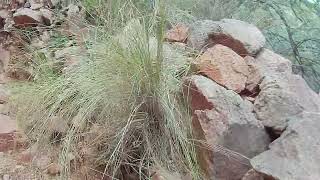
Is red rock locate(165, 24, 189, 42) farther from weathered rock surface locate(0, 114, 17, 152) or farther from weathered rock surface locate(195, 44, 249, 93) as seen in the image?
weathered rock surface locate(0, 114, 17, 152)

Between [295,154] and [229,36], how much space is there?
2.20 ft

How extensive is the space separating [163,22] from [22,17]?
171cm

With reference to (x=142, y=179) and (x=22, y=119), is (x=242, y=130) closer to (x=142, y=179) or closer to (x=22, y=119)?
(x=142, y=179)

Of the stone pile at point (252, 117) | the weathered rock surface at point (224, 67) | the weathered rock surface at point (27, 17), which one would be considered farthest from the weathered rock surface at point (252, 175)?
the weathered rock surface at point (27, 17)

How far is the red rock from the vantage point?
1923mm

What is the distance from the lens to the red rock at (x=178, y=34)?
1.92 meters

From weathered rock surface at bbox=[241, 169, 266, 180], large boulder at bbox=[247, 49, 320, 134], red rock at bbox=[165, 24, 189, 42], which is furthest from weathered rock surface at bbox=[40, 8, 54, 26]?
weathered rock surface at bbox=[241, 169, 266, 180]

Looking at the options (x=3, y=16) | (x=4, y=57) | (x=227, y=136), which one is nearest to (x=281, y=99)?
(x=227, y=136)

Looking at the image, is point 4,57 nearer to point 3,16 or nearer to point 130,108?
point 3,16

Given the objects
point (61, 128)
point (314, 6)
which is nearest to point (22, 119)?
point (61, 128)

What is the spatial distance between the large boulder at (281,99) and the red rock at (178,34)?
47 centimetres

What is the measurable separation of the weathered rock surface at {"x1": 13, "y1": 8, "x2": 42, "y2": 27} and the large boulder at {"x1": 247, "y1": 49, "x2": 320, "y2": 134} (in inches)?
70.7

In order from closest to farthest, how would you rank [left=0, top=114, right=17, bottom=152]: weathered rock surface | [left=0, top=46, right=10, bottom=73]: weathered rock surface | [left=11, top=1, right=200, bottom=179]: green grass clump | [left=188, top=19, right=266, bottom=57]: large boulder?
[left=11, top=1, right=200, bottom=179]: green grass clump
[left=188, top=19, right=266, bottom=57]: large boulder
[left=0, top=114, right=17, bottom=152]: weathered rock surface
[left=0, top=46, right=10, bottom=73]: weathered rock surface

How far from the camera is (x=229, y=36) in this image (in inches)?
69.8
